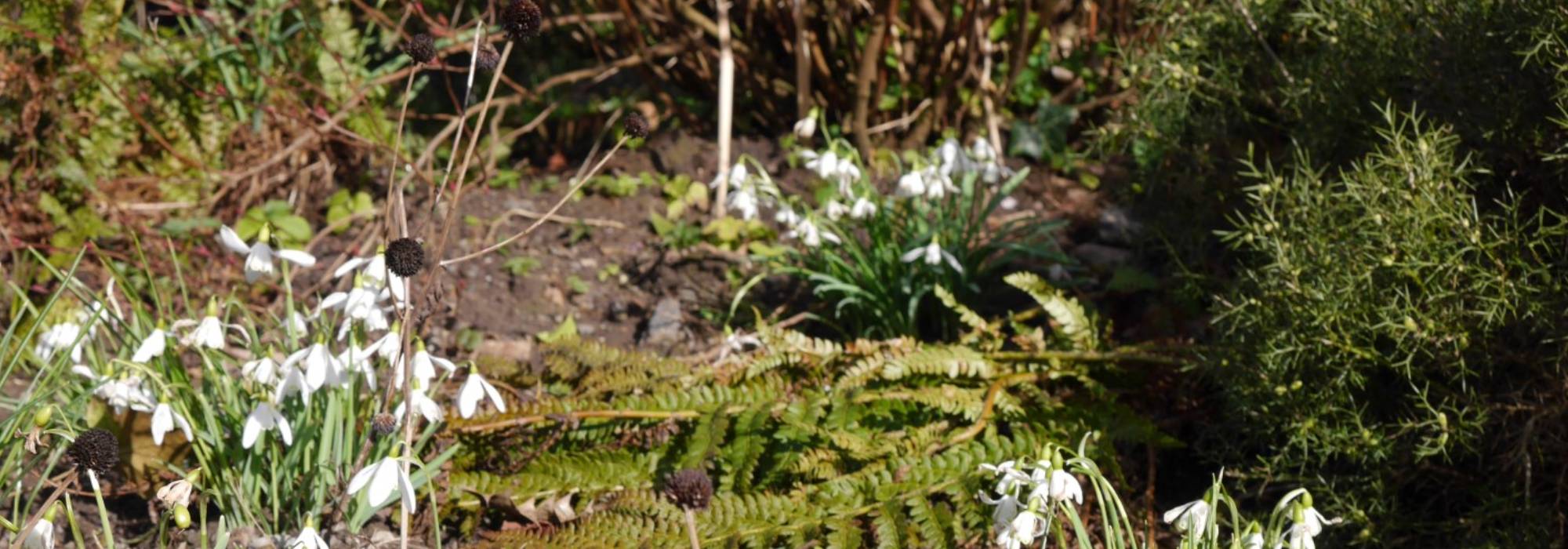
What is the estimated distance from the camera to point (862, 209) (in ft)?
12.0

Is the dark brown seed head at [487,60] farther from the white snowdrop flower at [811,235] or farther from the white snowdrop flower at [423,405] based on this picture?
the white snowdrop flower at [811,235]

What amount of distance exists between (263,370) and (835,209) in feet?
5.86

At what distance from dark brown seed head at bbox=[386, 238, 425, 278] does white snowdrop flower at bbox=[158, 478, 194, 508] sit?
1.47 feet

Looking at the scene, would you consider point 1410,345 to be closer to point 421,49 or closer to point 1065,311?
point 1065,311

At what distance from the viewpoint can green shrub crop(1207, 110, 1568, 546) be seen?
250cm

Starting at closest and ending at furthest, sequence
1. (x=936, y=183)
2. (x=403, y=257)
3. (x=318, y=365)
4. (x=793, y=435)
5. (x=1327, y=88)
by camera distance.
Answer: (x=403, y=257) < (x=318, y=365) < (x=793, y=435) < (x=1327, y=88) < (x=936, y=183)

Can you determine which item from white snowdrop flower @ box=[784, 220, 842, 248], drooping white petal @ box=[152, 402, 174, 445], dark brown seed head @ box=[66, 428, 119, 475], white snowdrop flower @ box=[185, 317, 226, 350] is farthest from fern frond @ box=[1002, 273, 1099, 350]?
dark brown seed head @ box=[66, 428, 119, 475]

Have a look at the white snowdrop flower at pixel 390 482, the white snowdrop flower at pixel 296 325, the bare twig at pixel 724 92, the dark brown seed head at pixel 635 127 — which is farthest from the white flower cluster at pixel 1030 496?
the bare twig at pixel 724 92

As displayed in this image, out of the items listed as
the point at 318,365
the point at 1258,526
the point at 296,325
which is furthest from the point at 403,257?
the point at 1258,526

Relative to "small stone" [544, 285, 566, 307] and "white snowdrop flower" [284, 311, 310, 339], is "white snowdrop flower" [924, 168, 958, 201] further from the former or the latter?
"white snowdrop flower" [284, 311, 310, 339]

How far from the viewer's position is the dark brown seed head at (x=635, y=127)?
2127 millimetres

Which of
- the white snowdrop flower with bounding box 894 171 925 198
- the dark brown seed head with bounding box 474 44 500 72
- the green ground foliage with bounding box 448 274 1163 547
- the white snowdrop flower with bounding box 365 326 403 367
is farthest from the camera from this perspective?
the white snowdrop flower with bounding box 894 171 925 198

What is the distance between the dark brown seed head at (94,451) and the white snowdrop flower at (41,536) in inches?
5.2

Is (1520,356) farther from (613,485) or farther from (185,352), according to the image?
(185,352)
